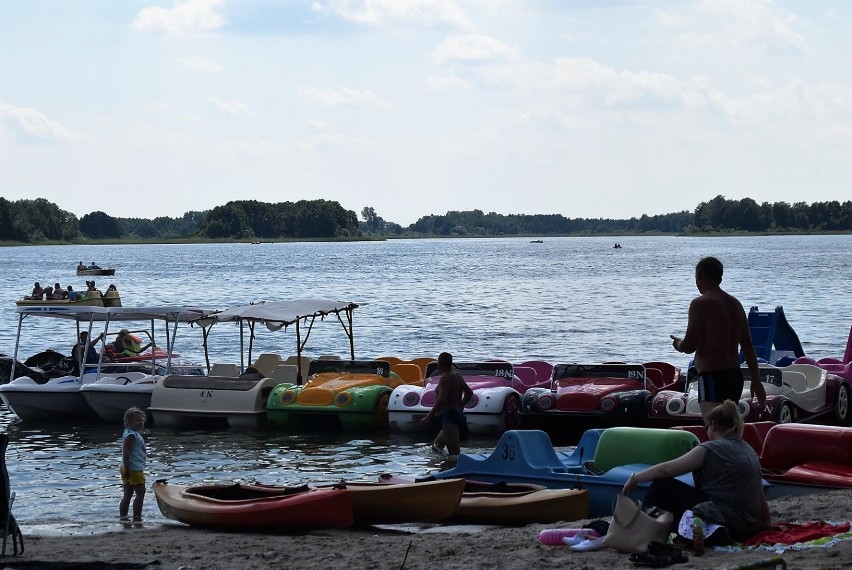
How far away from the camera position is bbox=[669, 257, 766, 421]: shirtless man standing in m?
10.7

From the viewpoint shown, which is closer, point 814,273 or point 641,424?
point 641,424

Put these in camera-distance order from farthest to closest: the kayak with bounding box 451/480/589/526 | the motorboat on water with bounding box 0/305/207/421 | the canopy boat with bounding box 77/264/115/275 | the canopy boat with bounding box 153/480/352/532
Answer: the canopy boat with bounding box 77/264/115/275 → the motorboat on water with bounding box 0/305/207/421 → the kayak with bounding box 451/480/589/526 → the canopy boat with bounding box 153/480/352/532

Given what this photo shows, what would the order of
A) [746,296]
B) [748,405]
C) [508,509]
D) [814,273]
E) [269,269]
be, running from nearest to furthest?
[508,509]
[748,405]
[746,296]
[814,273]
[269,269]

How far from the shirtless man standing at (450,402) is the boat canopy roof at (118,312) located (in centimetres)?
665

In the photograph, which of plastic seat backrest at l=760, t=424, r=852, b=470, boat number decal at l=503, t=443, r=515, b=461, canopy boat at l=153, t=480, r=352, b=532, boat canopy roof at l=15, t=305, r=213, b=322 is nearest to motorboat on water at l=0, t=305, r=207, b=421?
boat canopy roof at l=15, t=305, r=213, b=322

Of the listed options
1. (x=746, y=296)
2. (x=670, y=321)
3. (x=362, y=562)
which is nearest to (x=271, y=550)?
(x=362, y=562)

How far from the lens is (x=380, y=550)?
10250 mm

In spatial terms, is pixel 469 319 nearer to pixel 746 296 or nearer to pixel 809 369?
pixel 746 296

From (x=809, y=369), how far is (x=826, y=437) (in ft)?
25.7

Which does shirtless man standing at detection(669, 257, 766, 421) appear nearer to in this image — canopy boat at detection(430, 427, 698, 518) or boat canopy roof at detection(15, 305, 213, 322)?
canopy boat at detection(430, 427, 698, 518)

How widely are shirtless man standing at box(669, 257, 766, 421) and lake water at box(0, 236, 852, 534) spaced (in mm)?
6050

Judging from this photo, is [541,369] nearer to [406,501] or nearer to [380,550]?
[406,501]

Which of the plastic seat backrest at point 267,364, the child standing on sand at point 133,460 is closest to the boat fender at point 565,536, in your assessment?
the child standing on sand at point 133,460

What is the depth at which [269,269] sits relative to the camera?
127 m
